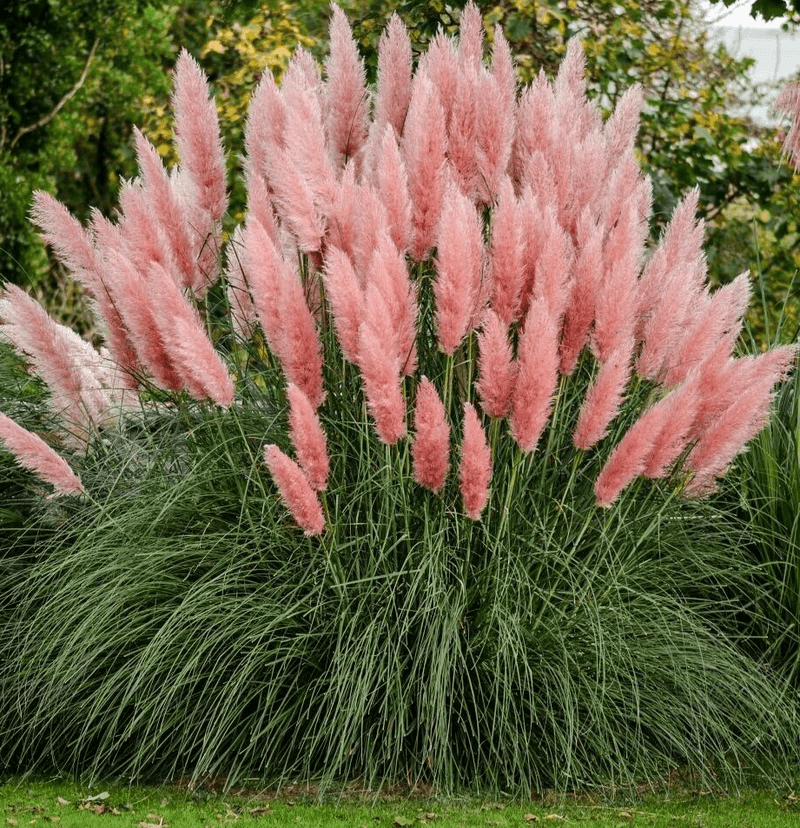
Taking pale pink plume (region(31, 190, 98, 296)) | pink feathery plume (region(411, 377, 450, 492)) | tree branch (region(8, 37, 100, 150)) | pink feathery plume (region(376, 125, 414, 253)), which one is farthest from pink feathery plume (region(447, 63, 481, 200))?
tree branch (region(8, 37, 100, 150))

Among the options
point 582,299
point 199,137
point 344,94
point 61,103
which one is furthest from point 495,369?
point 61,103

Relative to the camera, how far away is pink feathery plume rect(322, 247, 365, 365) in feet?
13.3

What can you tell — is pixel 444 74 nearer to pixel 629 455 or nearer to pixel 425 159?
pixel 425 159

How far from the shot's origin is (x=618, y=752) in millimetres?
4008

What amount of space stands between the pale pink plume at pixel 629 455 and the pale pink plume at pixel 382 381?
692 mm

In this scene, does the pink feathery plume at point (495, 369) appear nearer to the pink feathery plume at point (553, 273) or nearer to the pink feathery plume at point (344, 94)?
the pink feathery plume at point (553, 273)

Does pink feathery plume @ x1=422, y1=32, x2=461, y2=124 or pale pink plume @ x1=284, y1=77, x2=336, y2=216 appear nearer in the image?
pale pink plume @ x1=284, y1=77, x2=336, y2=216

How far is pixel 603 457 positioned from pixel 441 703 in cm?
119

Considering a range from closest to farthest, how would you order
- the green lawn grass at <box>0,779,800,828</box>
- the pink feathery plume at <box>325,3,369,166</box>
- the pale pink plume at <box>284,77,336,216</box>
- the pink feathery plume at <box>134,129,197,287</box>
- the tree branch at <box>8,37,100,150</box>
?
the green lawn grass at <box>0,779,800,828</box> → the pale pink plume at <box>284,77,336,216</box> → the pink feathery plume at <box>134,129,197,287</box> → the pink feathery plume at <box>325,3,369,166</box> → the tree branch at <box>8,37,100,150</box>

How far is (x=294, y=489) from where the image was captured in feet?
12.8

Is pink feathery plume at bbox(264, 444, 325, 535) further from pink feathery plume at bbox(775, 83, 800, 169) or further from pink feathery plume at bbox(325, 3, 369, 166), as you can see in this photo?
pink feathery plume at bbox(775, 83, 800, 169)

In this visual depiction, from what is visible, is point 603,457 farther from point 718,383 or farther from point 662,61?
point 662,61

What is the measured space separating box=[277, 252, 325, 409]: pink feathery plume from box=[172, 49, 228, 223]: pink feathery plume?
796 millimetres

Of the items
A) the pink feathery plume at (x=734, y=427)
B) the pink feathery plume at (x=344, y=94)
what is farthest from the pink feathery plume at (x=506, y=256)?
the pink feathery plume at (x=344, y=94)
